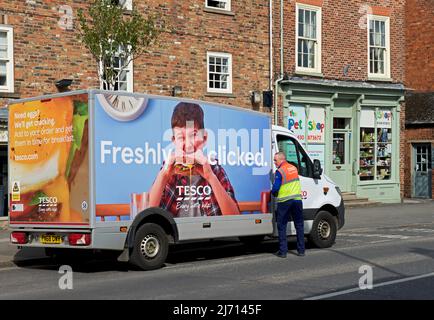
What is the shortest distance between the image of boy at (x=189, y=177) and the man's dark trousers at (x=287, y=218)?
3.18 feet

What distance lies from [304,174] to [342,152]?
40.5ft

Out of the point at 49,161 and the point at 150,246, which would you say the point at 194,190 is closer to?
the point at 150,246

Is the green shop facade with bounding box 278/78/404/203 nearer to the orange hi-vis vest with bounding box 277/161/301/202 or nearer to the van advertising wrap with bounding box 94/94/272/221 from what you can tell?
the van advertising wrap with bounding box 94/94/272/221

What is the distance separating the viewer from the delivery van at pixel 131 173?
11203 millimetres

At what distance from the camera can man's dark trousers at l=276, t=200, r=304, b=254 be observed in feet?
43.0

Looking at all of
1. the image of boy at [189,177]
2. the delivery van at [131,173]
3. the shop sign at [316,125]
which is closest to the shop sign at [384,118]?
the shop sign at [316,125]

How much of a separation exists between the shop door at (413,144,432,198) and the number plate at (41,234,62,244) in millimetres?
21156

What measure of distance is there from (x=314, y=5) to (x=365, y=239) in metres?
11.0

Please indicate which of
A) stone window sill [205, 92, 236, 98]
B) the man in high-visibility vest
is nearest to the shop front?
stone window sill [205, 92, 236, 98]

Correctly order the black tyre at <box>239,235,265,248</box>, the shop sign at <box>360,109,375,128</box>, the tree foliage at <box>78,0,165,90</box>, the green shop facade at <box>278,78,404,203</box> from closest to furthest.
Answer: the black tyre at <box>239,235,265,248</box>, the tree foliage at <box>78,0,165,90</box>, the green shop facade at <box>278,78,404,203</box>, the shop sign at <box>360,109,375,128</box>

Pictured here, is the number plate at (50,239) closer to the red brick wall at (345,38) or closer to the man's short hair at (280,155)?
the man's short hair at (280,155)

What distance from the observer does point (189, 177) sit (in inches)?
487

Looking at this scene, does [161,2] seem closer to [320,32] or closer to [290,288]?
[320,32]

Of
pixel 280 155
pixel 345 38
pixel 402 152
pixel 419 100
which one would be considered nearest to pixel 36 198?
pixel 280 155
